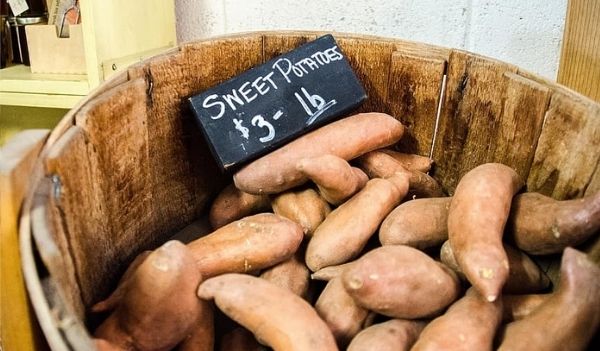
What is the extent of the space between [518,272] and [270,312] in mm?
326

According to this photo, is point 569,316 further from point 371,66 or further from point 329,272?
point 371,66

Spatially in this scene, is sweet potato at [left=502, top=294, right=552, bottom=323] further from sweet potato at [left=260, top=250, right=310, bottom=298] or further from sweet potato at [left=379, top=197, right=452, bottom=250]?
sweet potato at [left=260, top=250, right=310, bottom=298]

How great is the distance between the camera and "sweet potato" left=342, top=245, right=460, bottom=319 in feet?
2.08

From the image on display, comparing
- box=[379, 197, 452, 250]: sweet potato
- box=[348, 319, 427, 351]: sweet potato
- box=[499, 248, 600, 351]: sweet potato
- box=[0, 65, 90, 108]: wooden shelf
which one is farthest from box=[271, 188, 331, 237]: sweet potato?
box=[0, 65, 90, 108]: wooden shelf

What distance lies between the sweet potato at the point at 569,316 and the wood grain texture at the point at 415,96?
40 cm

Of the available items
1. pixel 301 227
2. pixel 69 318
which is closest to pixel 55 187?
pixel 69 318

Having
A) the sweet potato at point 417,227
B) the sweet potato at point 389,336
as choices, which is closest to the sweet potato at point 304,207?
the sweet potato at point 417,227

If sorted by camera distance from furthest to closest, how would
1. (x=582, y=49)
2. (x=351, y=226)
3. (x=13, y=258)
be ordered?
(x=582, y=49), (x=351, y=226), (x=13, y=258)

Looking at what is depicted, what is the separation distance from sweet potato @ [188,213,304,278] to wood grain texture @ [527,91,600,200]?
14.2 inches

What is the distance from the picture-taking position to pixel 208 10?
4.61 feet

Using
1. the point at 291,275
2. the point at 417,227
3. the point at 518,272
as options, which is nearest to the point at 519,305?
the point at 518,272

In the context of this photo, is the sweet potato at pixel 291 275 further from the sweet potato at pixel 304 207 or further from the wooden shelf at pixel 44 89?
the wooden shelf at pixel 44 89

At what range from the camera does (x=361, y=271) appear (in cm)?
63

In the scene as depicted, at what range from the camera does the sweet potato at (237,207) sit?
93cm
